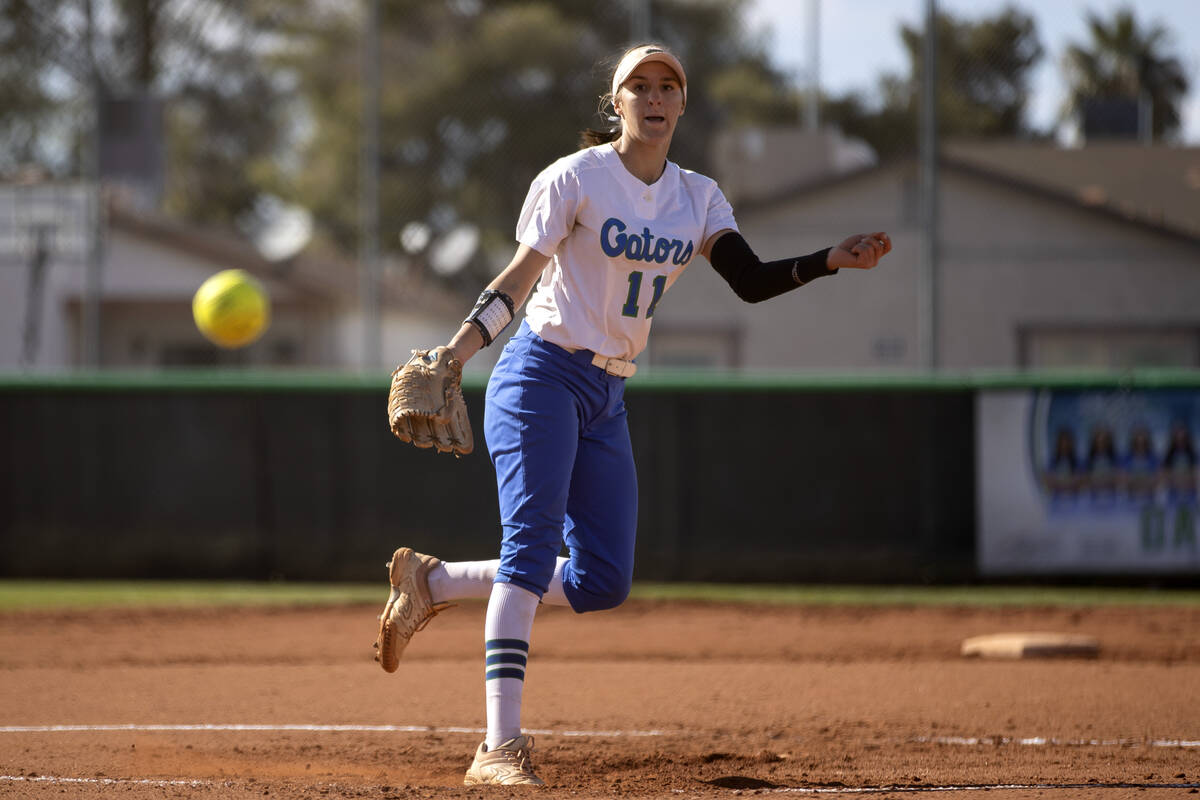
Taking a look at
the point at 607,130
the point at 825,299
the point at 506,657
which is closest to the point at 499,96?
the point at 825,299

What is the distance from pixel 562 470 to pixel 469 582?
61cm

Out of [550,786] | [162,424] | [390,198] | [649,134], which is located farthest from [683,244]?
[390,198]

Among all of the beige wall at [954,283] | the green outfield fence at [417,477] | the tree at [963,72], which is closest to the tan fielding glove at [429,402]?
the green outfield fence at [417,477]

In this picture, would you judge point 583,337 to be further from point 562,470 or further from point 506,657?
point 506,657

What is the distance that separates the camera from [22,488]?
1079 centimetres

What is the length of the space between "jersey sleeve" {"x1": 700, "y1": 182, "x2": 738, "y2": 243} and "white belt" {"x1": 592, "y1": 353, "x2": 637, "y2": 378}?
47 centimetres

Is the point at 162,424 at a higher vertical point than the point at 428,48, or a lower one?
lower

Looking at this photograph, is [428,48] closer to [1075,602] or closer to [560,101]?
[560,101]

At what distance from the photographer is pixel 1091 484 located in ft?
33.6

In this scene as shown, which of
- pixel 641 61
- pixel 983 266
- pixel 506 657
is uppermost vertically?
pixel 983 266

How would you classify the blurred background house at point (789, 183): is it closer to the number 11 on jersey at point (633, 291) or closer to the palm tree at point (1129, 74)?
the palm tree at point (1129, 74)

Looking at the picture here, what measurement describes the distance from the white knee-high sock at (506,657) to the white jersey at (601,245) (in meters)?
0.79

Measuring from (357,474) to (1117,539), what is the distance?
222 inches

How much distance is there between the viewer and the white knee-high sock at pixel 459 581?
4504 millimetres
